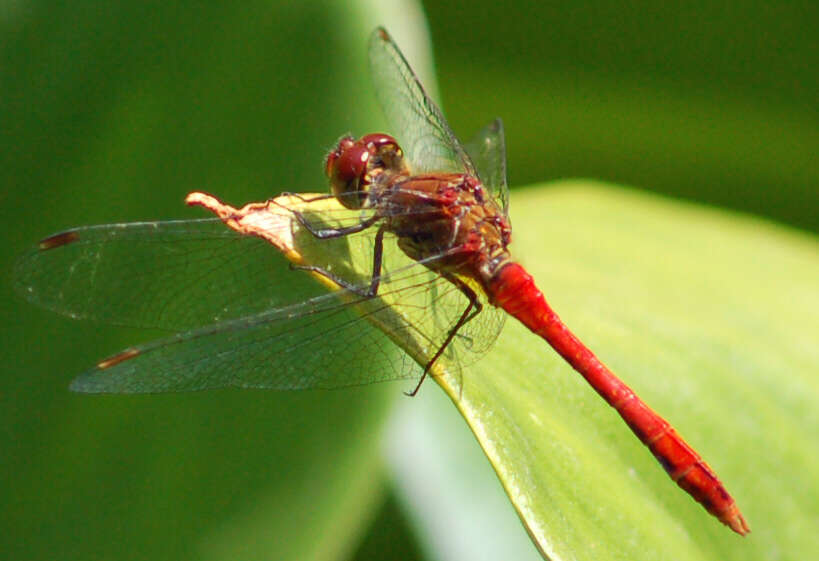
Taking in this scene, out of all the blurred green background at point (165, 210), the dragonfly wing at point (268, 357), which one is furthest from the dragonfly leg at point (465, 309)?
the blurred green background at point (165, 210)

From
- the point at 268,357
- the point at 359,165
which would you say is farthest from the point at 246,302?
the point at 359,165

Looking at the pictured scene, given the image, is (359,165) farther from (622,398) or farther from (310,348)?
(622,398)

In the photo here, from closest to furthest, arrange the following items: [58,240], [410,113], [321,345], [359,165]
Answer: [58,240], [321,345], [359,165], [410,113]

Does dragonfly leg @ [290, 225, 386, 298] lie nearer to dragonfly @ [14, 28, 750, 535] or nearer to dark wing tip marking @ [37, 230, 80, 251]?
dragonfly @ [14, 28, 750, 535]

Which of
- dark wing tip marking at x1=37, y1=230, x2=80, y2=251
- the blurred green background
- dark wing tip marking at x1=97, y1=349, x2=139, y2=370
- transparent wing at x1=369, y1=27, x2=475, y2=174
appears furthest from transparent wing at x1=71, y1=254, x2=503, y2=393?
transparent wing at x1=369, y1=27, x2=475, y2=174

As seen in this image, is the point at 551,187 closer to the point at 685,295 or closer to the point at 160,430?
the point at 685,295

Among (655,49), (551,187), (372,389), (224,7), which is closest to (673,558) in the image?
(372,389)

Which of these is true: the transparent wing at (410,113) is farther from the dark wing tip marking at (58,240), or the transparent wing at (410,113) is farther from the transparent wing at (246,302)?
the dark wing tip marking at (58,240)
